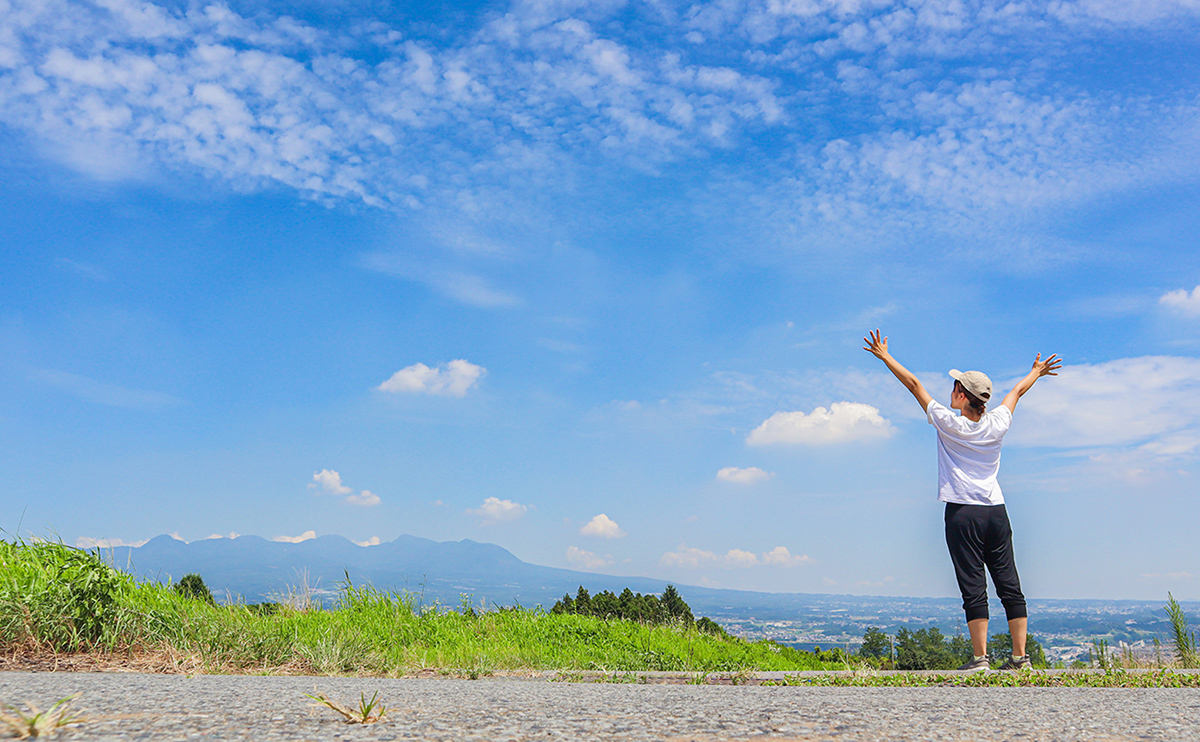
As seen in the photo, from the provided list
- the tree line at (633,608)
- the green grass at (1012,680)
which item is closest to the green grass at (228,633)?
the green grass at (1012,680)

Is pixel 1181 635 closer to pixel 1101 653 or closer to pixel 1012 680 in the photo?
pixel 1101 653

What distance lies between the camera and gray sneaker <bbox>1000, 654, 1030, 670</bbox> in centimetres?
566

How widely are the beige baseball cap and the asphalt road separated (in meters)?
2.64

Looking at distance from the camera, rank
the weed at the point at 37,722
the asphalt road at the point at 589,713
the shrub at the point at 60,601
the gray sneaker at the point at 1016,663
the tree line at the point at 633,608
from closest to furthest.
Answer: the weed at the point at 37,722
the asphalt road at the point at 589,713
the shrub at the point at 60,601
the gray sneaker at the point at 1016,663
the tree line at the point at 633,608

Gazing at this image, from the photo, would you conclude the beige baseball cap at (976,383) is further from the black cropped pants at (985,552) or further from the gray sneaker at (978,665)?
the gray sneaker at (978,665)

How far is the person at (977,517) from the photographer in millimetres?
5723

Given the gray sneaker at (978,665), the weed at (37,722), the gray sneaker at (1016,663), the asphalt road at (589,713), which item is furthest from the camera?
the gray sneaker at (1016,663)

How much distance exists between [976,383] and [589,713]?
4782mm

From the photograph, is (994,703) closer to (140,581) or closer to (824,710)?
(824,710)

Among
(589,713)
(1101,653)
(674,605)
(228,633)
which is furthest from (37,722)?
(674,605)

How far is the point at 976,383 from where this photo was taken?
614 cm

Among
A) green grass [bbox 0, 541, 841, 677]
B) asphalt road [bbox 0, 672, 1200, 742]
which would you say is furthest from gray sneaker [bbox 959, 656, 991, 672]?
asphalt road [bbox 0, 672, 1200, 742]

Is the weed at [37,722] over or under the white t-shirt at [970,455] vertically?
under

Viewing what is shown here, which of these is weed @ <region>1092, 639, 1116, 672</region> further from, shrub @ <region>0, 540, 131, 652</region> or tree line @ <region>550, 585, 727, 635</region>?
shrub @ <region>0, 540, 131, 652</region>
